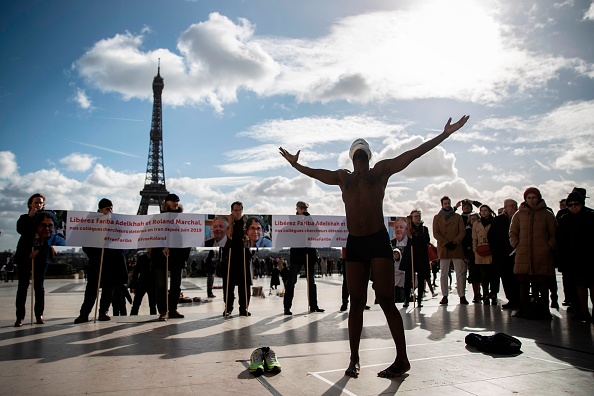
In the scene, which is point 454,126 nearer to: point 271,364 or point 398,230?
point 271,364

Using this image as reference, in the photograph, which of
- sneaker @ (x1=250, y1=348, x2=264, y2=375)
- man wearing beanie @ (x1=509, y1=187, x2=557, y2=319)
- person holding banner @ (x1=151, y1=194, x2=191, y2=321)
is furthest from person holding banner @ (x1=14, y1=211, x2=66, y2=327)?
man wearing beanie @ (x1=509, y1=187, x2=557, y2=319)

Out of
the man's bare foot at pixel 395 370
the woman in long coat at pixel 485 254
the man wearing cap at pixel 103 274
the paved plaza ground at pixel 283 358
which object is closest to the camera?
the paved plaza ground at pixel 283 358

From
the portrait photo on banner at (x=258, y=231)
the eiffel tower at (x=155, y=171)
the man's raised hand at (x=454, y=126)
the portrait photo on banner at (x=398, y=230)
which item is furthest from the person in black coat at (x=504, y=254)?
the eiffel tower at (x=155, y=171)

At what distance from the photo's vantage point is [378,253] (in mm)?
4152

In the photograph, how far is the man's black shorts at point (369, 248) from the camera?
164 inches

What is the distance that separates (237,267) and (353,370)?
4.79 m

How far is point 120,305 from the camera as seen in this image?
28.6ft

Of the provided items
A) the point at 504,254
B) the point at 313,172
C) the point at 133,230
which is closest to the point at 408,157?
the point at 313,172

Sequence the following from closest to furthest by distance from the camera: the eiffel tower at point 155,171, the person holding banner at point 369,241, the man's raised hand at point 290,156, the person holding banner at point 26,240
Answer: the person holding banner at point 369,241 → the man's raised hand at point 290,156 → the person holding banner at point 26,240 → the eiffel tower at point 155,171

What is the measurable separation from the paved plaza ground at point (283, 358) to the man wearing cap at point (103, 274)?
1.32 feet

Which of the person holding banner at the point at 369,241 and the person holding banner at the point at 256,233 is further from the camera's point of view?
the person holding banner at the point at 256,233

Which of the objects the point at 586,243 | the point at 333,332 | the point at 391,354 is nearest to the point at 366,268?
the point at 391,354

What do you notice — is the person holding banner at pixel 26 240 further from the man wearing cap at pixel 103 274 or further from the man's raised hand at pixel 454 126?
the man's raised hand at pixel 454 126

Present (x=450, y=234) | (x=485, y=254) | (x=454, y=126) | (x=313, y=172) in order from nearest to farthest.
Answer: (x=454, y=126) < (x=313, y=172) < (x=485, y=254) < (x=450, y=234)
